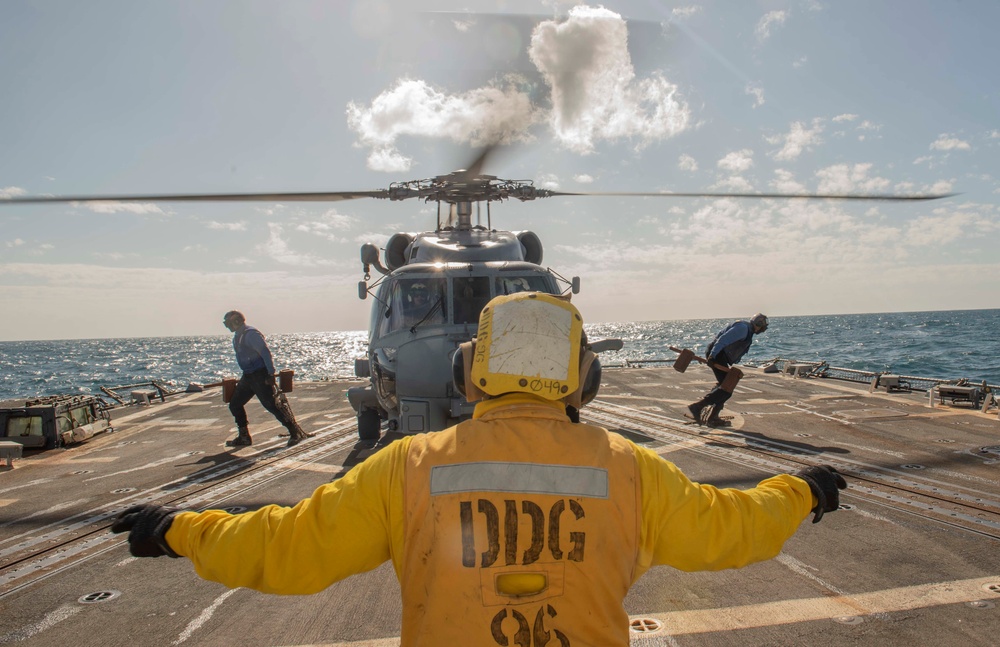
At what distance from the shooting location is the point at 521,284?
26.7 ft

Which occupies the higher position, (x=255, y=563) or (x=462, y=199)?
(x=462, y=199)

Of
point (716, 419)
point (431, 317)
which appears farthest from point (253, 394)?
point (716, 419)

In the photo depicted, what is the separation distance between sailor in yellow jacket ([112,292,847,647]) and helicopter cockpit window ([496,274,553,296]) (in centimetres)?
604

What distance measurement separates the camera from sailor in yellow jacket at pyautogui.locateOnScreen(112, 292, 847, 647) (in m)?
1.63

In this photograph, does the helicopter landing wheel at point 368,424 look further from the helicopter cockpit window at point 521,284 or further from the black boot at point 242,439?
the helicopter cockpit window at point 521,284

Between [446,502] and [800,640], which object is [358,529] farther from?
[800,640]

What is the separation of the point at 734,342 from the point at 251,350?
8.30 m

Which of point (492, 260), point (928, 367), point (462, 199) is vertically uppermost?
point (462, 199)

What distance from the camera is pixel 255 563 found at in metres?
1.74

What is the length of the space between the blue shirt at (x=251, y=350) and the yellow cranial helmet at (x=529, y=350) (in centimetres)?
832

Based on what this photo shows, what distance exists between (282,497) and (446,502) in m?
5.61

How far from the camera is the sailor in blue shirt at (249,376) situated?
9.39 m

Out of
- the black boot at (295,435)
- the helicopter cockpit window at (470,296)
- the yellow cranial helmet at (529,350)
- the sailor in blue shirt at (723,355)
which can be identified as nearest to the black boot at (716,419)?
the sailor in blue shirt at (723,355)

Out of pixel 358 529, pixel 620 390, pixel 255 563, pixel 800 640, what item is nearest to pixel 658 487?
pixel 358 529
